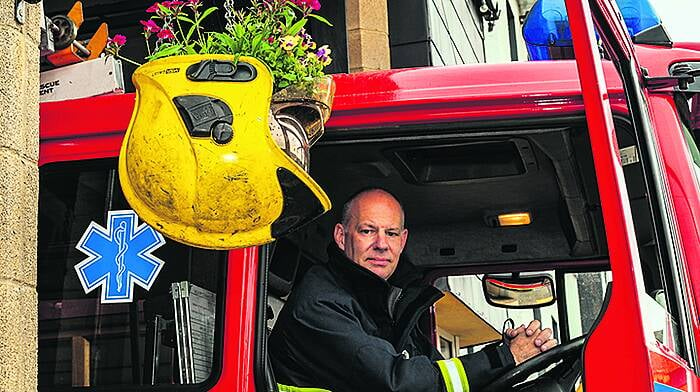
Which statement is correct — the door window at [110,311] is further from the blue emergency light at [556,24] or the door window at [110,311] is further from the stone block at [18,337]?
the blue emergency light at [556,24]

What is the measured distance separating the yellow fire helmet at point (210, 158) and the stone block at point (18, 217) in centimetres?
47

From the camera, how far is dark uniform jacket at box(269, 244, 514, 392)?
2.98 meters

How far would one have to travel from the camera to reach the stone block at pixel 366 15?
25.2 ft

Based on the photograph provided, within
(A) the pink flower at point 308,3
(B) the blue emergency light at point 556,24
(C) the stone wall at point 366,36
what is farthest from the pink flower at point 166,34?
(C) the stone wall at point 366,36

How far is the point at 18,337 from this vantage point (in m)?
2.72

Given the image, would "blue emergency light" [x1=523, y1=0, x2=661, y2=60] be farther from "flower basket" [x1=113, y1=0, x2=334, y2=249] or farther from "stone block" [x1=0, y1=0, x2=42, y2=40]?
"stone block" [x1=0, y1=0, x2=42, y2=40]

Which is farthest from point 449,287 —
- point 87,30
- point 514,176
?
point 87,30

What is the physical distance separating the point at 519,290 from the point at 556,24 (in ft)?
4.57

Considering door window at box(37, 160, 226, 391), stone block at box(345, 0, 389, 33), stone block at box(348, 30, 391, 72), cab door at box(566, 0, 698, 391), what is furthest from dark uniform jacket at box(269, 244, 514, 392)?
stone block at box(345, 0, 389, 33)

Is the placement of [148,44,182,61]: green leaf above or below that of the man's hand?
above

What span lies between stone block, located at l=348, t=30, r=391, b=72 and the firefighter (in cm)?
397

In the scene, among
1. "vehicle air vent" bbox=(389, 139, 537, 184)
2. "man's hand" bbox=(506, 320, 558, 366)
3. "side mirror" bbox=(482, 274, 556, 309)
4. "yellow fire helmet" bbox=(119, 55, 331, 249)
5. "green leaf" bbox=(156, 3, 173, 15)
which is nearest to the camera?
"yellow fire helmet" bbox=(119, 55, 331, 249)

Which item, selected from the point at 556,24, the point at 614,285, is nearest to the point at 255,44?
the point at 614,285

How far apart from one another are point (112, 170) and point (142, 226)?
0.71ft
